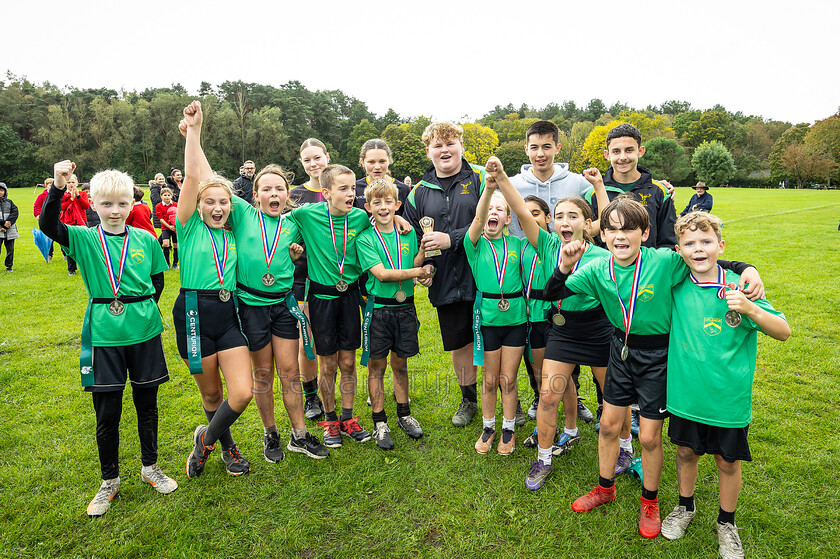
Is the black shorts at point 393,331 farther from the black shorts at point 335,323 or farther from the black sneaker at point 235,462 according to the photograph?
the black sneaker at point 235,462

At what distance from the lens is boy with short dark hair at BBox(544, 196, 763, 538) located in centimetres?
294

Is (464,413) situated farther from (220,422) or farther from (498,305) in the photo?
(220,422)

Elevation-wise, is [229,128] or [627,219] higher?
[229,128]

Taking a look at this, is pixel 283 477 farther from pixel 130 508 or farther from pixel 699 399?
pixel 699 399

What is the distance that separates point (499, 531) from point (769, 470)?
7.35 feet

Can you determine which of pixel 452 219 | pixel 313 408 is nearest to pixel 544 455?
pixel 452 219

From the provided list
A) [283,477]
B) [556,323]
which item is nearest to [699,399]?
[556,323]

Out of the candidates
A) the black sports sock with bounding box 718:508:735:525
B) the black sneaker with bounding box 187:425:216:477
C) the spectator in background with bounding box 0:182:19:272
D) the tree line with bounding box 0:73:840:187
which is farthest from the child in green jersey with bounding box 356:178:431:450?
the tree line with bounding box 0:73:840:187

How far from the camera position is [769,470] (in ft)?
11.8

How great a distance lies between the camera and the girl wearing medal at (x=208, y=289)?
3.37 meters

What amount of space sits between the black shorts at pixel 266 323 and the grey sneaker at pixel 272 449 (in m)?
0.89

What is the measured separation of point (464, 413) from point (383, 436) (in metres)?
0.89

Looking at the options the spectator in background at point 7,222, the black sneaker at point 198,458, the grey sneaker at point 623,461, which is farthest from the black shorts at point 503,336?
the spectator in background at point 7,222

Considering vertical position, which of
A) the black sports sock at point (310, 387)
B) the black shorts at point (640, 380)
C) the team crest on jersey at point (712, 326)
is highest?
the team crest on jersey at point (712, 326)
